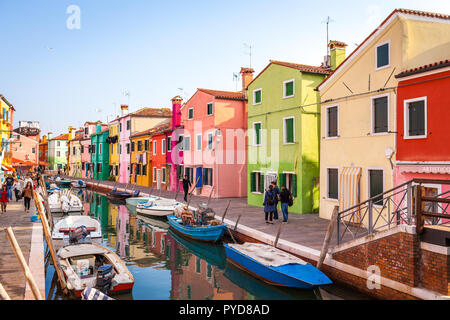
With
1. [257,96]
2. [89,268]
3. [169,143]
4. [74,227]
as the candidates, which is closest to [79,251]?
[89,268]

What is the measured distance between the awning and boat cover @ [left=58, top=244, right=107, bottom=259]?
392 inches

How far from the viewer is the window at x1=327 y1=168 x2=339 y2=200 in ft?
55.8

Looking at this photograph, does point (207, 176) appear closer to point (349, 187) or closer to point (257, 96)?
point (257, 96)

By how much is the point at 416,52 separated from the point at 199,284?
1138 centimetres

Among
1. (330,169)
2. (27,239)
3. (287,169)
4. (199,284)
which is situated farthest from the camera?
(287,169)

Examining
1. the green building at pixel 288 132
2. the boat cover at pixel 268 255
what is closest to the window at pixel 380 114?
the green building at pixel 288 132

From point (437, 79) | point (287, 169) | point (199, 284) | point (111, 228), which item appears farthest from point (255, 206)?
point (437, 79)

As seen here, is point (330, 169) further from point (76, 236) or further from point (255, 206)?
point (76, 236)

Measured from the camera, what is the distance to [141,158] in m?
41.8

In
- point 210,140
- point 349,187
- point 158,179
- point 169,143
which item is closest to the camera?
Result: point 349,187

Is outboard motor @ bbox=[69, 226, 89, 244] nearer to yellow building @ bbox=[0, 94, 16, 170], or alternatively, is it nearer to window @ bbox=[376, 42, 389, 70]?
window @ bbox=[376, 42, 389, 70]

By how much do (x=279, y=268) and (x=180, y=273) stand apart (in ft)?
12.9

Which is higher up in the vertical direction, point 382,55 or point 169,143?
point 382,55

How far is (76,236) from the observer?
1408 centimetres
